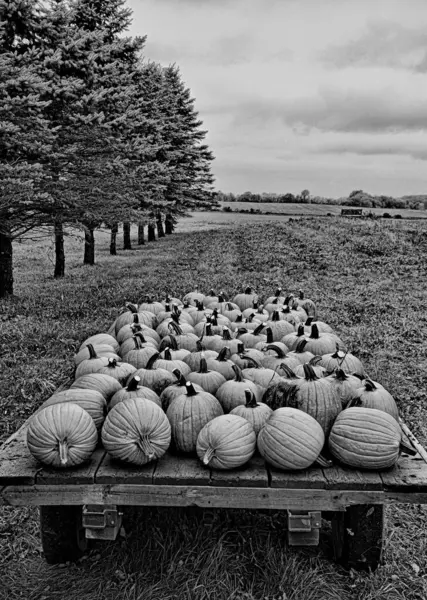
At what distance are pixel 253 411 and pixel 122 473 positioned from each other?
33.3 inches

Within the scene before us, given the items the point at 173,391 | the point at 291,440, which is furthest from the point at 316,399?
the point at 173,391

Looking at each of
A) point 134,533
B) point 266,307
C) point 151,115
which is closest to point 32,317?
point 266,307

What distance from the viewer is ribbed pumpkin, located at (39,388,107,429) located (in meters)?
3.22

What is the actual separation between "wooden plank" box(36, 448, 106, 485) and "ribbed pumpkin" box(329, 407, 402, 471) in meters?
1.29

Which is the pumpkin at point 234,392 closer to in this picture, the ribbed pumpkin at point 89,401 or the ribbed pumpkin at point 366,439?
the ribbed pumpkin at point 366,439

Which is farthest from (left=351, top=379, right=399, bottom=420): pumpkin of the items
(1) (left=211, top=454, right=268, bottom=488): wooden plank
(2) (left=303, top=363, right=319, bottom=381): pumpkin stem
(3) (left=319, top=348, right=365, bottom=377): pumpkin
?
(1) (left=211, top=454, right=268, bottom=488): wooden plank

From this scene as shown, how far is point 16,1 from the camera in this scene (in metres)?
11.3

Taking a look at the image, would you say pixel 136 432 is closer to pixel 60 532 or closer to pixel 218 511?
pixel 60 532

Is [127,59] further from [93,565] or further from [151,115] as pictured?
[93,565]

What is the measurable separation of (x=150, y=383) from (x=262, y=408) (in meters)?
0.82

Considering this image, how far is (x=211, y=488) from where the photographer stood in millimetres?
2621

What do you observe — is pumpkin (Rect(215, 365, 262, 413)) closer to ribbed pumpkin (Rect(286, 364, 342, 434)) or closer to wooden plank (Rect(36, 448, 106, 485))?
ribbed pumpkin (Rect(286, 364, 342, 434))

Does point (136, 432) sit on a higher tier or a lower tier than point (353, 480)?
higher

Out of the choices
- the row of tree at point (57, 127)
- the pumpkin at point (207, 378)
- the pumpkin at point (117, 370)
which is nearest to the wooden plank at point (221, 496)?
the pumpkin at point (207, 378)
